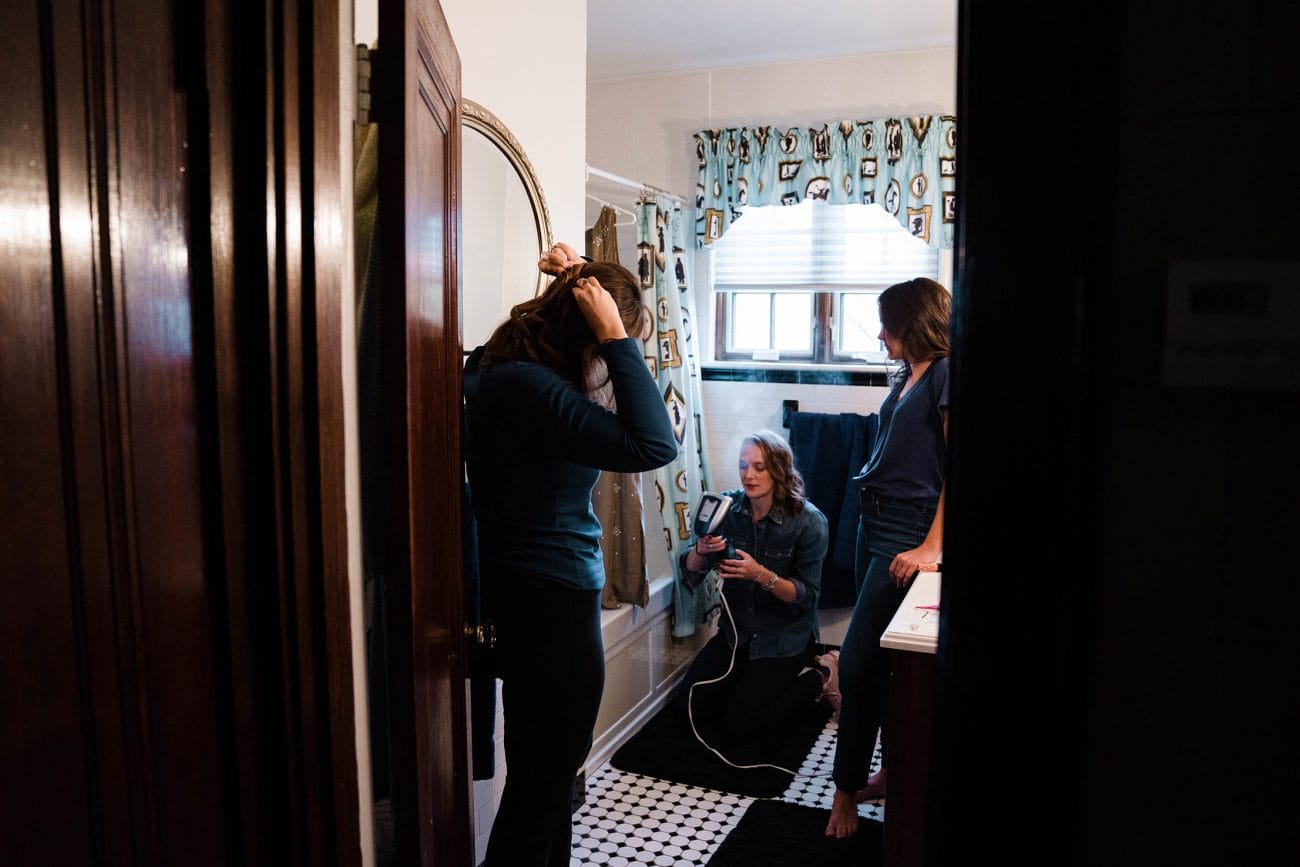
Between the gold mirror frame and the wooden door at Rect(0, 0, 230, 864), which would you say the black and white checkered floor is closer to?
the gold mirror frame

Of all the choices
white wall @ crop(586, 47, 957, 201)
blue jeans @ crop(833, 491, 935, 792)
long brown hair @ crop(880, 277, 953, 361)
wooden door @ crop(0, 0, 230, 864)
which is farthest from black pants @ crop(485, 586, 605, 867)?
white wall @ crop(586, 47, 957, 201)

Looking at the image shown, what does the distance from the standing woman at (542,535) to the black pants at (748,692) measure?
4.51ft

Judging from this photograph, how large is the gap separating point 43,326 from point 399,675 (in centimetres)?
52

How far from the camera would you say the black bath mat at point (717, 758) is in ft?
8.57

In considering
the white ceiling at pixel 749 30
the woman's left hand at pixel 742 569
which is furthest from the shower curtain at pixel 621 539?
the white ceiling at pixel 749 30

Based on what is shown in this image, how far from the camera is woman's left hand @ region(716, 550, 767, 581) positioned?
287 centimetres

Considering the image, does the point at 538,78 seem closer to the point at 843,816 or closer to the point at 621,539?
the point at 621,539

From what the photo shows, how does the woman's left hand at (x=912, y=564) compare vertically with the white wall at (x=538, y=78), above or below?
below

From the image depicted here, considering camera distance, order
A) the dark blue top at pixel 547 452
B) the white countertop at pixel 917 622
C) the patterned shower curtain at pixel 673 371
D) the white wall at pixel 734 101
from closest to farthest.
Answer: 1. the dark blue top at pixel 547 452
2. the white countertop at pixel 917 622
3. the patterned shower curtain at pixel 673 371
4. the white wall at pixel 734 101

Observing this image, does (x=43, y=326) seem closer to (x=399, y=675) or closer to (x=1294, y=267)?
(x=399, y=675)

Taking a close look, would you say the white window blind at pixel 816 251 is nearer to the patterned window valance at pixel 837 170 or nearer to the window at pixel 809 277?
the window at pixel 809 277

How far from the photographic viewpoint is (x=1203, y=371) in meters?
0.56

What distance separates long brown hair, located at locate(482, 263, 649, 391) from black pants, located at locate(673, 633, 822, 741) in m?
1.58

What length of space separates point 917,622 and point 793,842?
88 centimetres
